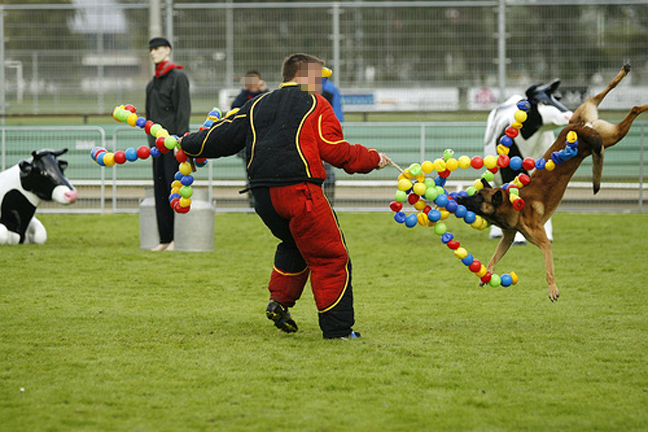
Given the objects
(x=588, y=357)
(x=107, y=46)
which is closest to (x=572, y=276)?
(x=588, y=357)

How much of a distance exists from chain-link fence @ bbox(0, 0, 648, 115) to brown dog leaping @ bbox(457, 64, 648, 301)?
8.77 m

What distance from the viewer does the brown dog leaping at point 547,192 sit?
6.16 meters

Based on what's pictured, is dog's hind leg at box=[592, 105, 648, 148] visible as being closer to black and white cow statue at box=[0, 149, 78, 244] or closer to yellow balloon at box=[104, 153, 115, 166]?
yellow balloon at box=[104, 153, 115, 166]

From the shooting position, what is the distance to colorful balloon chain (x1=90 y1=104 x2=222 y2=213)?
19.3 ft

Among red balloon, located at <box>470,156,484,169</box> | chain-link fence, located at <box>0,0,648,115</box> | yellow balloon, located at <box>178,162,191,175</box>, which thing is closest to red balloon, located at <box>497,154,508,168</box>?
red balloon, located at <box>470,156,484,169</box>

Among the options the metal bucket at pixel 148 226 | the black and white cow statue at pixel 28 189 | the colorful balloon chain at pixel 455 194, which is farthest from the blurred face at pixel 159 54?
the colorful balloon chain at pixel 455 194

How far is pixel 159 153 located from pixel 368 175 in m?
8.94

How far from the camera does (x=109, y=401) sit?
4230 mm

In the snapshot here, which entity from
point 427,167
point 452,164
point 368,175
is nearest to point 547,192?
point 452,164

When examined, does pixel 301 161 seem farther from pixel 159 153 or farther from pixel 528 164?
pixel 528 164

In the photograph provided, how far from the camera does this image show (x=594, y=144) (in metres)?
6.18

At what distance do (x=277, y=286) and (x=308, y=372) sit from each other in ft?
3.66

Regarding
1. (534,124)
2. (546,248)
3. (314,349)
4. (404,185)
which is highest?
(534,124)

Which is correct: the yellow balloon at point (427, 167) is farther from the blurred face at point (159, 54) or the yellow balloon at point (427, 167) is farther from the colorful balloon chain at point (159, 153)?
the blurred face at point (159, 54)
